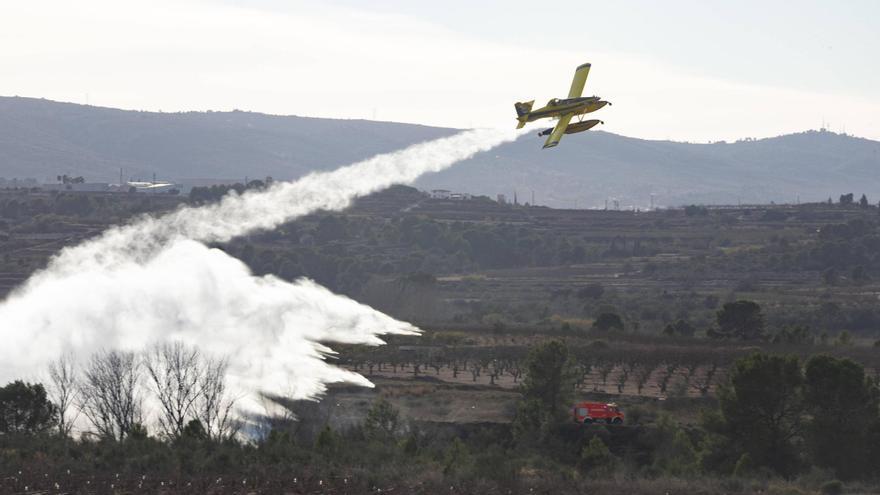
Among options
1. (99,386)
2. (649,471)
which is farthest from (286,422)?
(649,471)

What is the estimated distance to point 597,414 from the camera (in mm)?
84562

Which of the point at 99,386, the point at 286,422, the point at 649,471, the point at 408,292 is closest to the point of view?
the point at 649,471

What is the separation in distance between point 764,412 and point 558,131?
2438 cm

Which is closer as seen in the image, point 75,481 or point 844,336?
point 75,481

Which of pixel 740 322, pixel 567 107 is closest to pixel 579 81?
pixel 567 107

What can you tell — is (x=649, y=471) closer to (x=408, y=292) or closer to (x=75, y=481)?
(x=75, y=481)

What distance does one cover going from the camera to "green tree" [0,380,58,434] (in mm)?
73250

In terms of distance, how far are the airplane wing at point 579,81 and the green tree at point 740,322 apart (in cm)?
4490

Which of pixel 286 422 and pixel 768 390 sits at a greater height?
pixel 768 390

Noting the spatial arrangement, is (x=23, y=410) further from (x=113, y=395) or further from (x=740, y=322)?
(x=740, y=322)

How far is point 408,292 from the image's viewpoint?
577ft

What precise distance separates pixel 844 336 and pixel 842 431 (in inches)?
2385

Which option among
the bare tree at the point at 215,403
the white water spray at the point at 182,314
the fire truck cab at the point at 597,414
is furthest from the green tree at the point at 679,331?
the bare tree at the point at 215,403

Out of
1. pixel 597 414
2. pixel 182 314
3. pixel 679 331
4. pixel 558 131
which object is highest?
pixel 558 131
